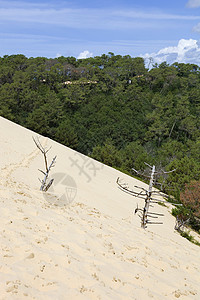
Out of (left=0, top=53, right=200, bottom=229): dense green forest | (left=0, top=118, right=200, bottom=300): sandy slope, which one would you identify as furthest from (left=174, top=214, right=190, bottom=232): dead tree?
(left=0, top=53, right=200, bottom=229): dense green forest

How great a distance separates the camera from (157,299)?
3691mm

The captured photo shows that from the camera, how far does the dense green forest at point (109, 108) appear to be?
108 feet

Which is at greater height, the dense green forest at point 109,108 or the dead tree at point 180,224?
the dense green forest at point 109,108

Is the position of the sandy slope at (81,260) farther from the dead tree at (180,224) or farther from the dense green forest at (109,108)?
the dense green forest at (109,108)

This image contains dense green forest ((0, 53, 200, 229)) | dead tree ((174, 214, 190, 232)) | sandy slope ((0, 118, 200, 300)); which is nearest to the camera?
sandy slope ((0, 118, 200, 300))

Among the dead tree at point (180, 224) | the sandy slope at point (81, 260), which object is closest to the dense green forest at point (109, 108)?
the dead tree at point (180, 224)

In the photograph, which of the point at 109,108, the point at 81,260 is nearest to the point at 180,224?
the point at 81,260

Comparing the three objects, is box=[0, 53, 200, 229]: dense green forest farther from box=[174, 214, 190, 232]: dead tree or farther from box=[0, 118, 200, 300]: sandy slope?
box=[0, 118, 200, 300]: sandy slope

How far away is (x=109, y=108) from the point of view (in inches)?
1604

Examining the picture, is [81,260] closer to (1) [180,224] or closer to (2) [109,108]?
(1) [180,224]

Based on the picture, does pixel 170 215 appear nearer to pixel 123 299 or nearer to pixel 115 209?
pixel 115 209

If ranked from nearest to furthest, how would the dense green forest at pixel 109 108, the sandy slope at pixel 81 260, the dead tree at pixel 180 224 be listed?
the sandy slope at pixel 81 260, the dead tree at pixel 180 224, the dense green forest at pixel 109 108

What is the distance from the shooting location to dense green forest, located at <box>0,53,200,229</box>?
1296 inches

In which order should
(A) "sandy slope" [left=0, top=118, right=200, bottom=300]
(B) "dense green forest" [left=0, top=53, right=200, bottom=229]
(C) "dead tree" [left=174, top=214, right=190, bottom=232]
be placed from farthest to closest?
(B) "dense green forest" [left=0, top=53, right=200, bottom=229] → (C) "dead tree" [left=174, top=214, right=190, bottom=232] → (A) "sandy slope" [left=0, top=118, right=200, bottom=300]
